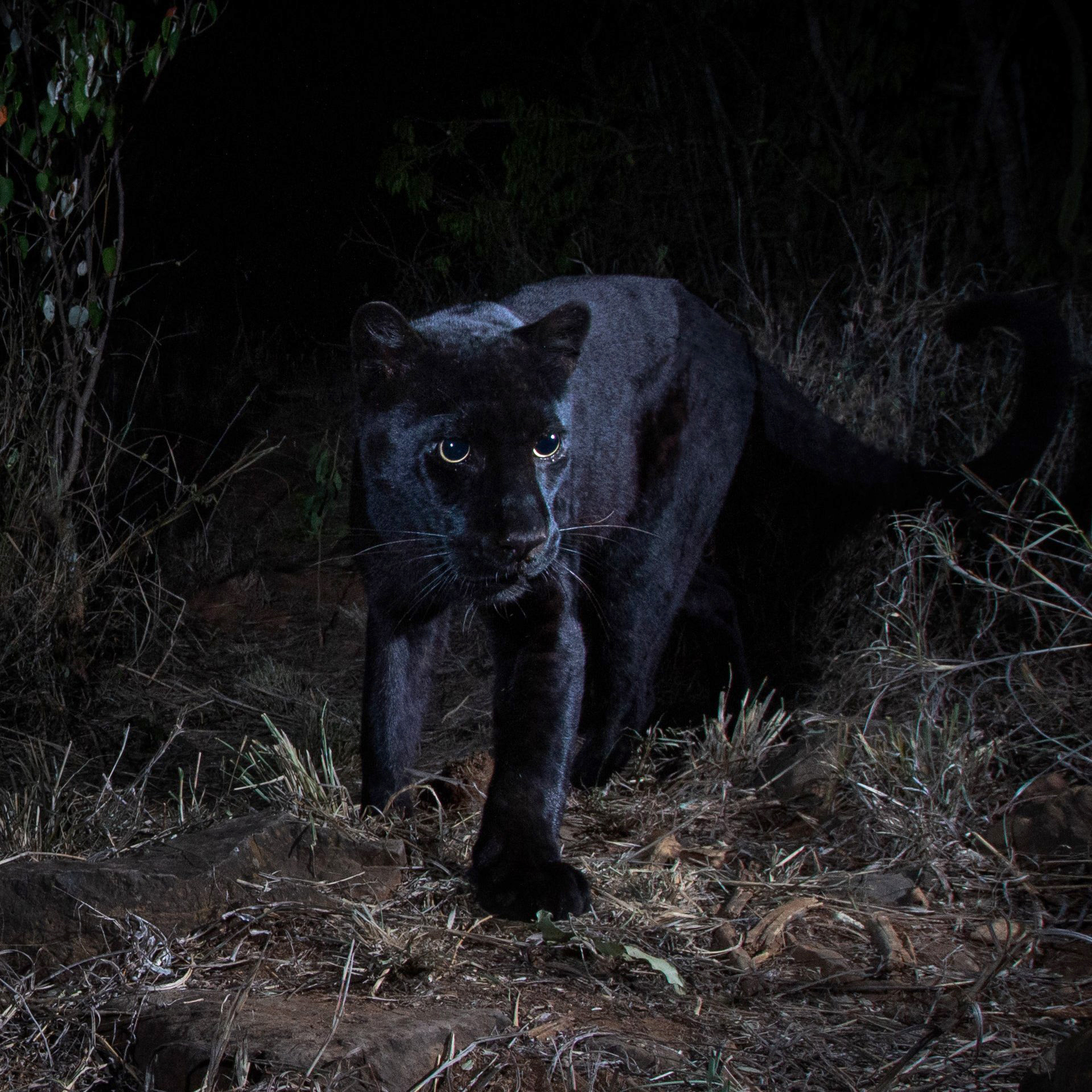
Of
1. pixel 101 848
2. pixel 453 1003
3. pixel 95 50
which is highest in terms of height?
pixel 95 50

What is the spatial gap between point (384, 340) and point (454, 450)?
381 mm

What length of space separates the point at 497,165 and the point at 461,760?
13.7ft

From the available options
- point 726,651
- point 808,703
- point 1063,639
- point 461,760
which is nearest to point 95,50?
point 461,760

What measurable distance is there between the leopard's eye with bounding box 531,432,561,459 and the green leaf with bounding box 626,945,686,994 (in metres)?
1.19

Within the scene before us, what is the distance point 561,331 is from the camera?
3115mm

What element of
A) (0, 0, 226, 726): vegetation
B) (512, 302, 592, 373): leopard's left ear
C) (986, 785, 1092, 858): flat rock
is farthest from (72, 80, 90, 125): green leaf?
(986, 785, 1092, 858): flat rock

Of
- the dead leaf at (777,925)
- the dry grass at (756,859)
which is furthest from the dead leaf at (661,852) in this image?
the dead leaf at (777,925)

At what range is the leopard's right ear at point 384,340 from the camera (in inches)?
117

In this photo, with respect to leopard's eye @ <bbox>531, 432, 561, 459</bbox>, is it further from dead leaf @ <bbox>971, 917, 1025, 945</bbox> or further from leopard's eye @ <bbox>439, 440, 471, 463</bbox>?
dead leaf @ <bbox>971, 917, 1025, 945</bbox>

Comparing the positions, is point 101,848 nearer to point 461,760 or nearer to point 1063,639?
point 461,760

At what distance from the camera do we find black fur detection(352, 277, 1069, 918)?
275 centimetres

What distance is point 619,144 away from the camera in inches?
245

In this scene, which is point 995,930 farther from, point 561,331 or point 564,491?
point 561,331

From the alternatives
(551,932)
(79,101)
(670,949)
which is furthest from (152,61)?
(670,949)
